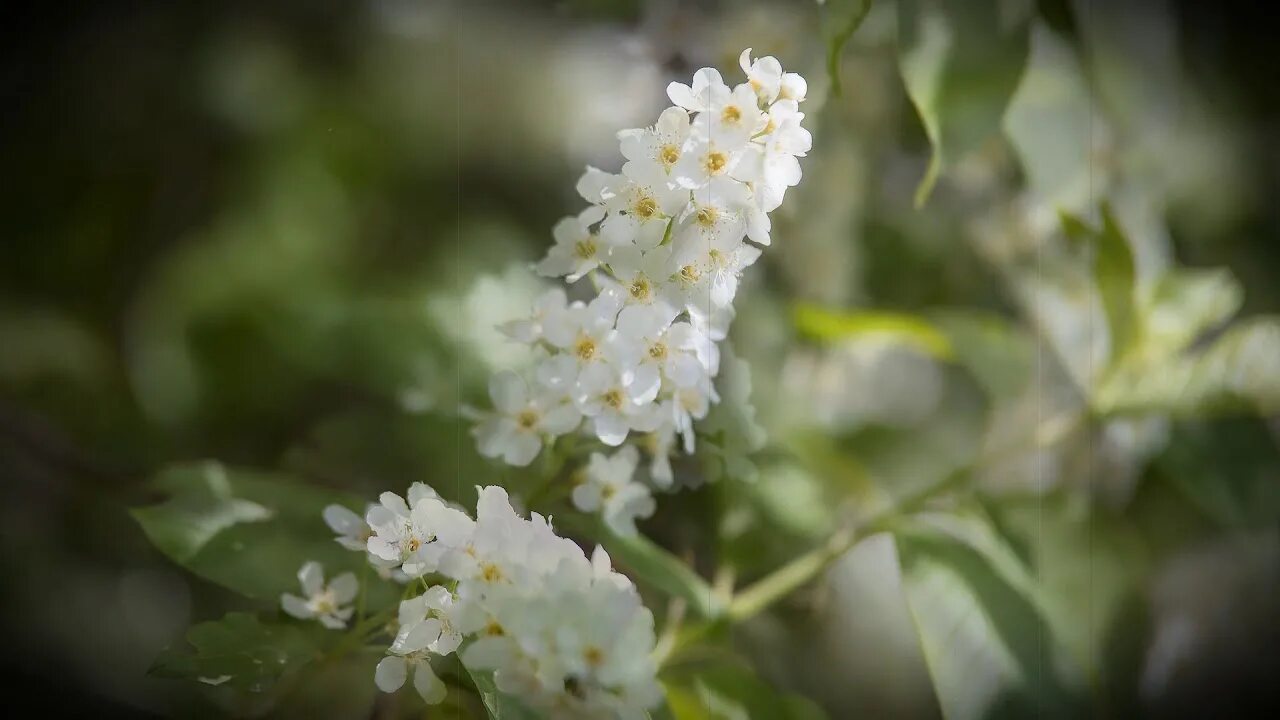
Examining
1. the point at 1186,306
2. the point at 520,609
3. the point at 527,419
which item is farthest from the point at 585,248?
the point at 1186,306

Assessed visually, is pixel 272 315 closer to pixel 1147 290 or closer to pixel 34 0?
pixel 34 0

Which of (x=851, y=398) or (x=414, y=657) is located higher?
(x=851, y=398)

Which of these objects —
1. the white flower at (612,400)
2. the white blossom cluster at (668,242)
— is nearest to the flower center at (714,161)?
the white blossom cluster at (668,242)

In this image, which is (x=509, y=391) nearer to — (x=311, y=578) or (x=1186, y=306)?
(x=311, y=578)

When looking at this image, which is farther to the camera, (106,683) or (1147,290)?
(1147,290)

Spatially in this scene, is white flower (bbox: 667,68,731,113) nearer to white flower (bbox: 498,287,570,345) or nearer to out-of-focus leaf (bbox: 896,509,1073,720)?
white flower (bbox: 498,287,570,345)

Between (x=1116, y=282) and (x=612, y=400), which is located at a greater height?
(x=1116, y=282)

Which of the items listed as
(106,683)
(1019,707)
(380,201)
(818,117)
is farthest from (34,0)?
(1019,707)
